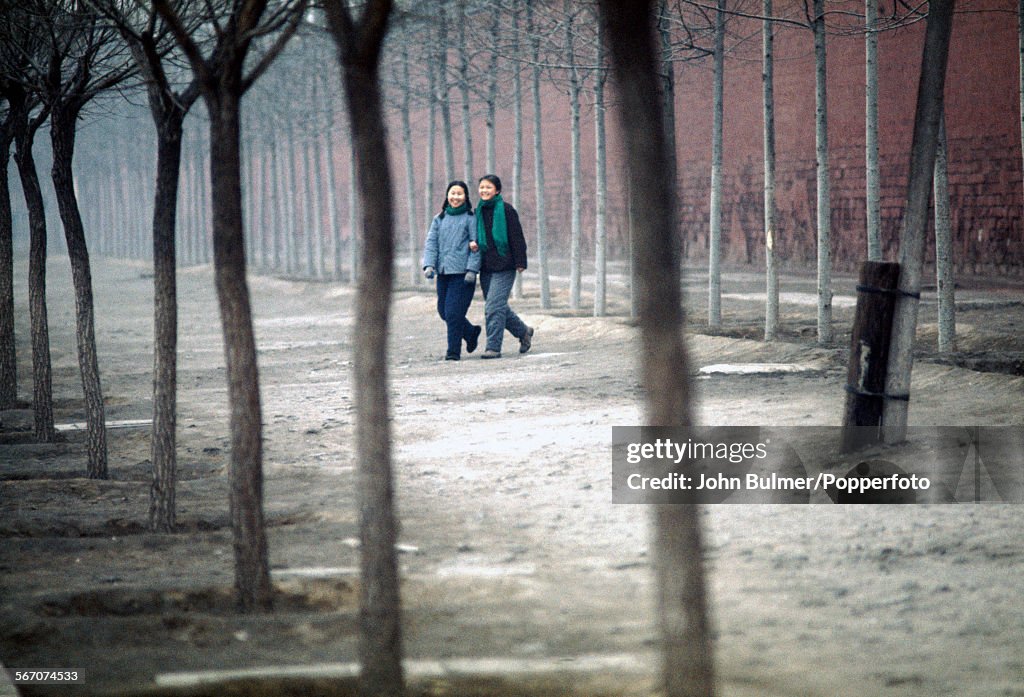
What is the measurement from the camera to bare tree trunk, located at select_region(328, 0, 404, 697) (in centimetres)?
433

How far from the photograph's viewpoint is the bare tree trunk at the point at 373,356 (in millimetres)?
4332

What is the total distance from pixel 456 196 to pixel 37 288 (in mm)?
4627

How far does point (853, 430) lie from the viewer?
8086 millimetres

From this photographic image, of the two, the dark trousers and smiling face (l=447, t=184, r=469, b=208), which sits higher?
smiling face (l=447, t=184, r=469, b=208)

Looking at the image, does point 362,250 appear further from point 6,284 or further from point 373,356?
point 6,284

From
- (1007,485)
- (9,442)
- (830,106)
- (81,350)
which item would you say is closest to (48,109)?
(81,350)

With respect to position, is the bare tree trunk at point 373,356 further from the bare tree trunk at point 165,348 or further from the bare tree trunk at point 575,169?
the bare tree trunk at point 575,169

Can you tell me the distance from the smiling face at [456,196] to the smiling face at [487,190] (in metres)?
0.25

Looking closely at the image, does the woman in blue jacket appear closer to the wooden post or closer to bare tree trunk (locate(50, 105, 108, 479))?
bare tree trunk (locate(50, 105, 108, 479))

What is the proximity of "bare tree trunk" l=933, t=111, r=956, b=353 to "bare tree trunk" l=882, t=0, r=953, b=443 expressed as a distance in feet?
15.0

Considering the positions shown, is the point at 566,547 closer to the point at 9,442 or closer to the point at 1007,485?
the point at 1007,485

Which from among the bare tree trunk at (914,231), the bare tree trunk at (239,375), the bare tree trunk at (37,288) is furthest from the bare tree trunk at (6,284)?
the bare tree trunk at (914,231)

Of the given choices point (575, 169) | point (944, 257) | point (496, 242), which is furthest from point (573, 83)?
point (944, 257)

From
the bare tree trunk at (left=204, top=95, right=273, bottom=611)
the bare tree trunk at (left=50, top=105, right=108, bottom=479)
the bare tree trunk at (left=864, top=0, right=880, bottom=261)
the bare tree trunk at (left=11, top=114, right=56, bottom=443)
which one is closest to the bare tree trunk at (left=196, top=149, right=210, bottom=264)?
the bare tree trunk at (left=11, top=114, right=56, bottom=443)
